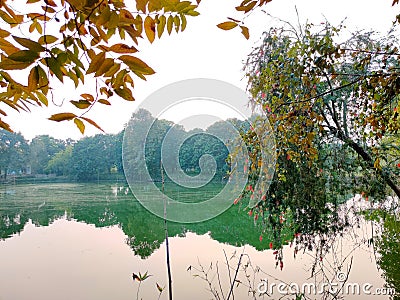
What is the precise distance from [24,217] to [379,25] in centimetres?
814

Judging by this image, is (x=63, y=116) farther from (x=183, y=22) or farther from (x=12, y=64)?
(x=183, y=22)

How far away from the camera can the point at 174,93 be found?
221 centimetres

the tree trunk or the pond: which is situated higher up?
the tree trunk

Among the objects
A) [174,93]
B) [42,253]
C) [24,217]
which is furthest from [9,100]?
[24,217]

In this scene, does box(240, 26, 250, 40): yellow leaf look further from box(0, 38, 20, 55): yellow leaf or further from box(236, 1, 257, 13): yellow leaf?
box(0, 38, 20, 55): yellow leaf

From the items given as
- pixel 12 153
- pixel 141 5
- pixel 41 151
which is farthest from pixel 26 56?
pixel 41 151

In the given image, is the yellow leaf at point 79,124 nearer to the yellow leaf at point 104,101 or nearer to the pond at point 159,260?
the yellow leaf at point 104,101

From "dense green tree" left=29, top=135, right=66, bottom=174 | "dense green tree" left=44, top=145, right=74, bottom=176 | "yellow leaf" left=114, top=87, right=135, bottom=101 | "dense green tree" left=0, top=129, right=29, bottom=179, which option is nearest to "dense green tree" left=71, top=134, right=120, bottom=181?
"dense green tree" left=44, top=145, right=74, bottom=176

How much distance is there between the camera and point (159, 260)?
14.0ft

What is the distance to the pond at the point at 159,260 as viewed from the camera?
3.00 meters

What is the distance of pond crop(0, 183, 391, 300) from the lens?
9.83 feet

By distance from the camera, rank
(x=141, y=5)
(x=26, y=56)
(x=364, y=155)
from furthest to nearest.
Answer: (x=364, y=155), (x=141, y=5), (x=26, y=56)

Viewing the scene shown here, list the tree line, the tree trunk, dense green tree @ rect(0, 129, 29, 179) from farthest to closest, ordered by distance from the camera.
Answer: the tree line, dense green tree @ rect(0, 129, 29, 179), the tree trunk

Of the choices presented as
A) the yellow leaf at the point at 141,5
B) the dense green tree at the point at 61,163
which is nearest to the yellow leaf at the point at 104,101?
the yellow leaf at the point at 141,5
